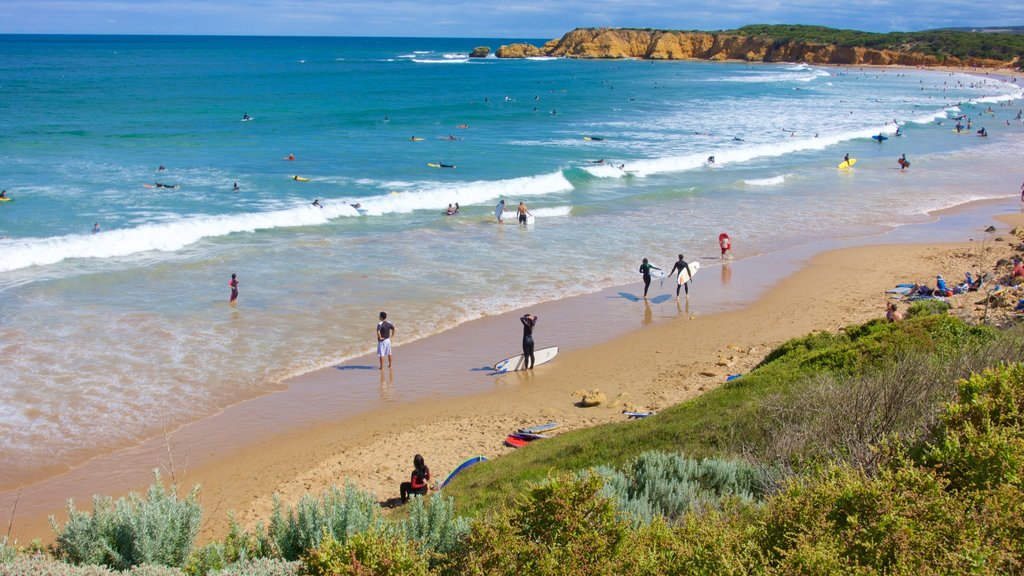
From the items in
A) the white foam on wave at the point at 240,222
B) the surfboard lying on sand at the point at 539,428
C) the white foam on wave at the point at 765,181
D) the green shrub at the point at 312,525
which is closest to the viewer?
the green shrub at the point at 312,525

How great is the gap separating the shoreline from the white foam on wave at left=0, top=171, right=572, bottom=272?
39.3ft

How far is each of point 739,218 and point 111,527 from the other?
1021 inches

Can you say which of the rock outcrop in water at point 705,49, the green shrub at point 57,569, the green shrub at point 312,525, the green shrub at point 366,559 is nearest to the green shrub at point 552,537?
the green shrub at point 366,559

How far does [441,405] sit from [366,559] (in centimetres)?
894

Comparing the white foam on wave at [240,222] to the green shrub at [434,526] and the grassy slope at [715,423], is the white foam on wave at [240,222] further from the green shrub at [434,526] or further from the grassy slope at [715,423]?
the green shrub at [434,526]

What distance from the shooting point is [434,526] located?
22.1ft

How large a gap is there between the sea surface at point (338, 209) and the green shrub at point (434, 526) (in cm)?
770

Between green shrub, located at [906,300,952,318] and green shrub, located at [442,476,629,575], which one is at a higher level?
green shrub, located at [442,476,629,575]

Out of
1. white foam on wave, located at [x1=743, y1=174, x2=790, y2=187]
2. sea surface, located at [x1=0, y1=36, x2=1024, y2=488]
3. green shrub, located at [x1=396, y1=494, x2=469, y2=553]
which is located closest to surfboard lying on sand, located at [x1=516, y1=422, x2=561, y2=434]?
sea surface, located at [x1=0, y1=36, x2=1024, y2=488]

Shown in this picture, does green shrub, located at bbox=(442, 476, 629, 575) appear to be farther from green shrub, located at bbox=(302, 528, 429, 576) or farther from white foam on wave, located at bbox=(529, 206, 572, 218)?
white foam on wave, located at bbox=(529, 206, 572, 218)

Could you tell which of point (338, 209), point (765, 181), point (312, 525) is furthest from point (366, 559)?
point (765, 181)

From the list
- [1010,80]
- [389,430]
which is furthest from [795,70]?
[389,430]

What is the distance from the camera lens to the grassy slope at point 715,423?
9.61 meters

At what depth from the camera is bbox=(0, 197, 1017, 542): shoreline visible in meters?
11.3
